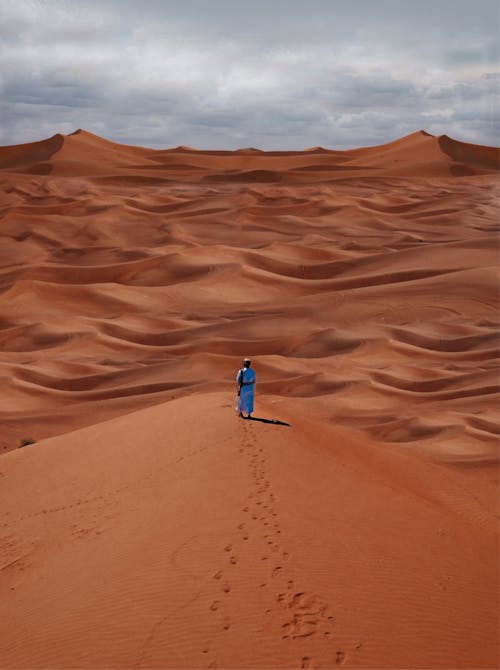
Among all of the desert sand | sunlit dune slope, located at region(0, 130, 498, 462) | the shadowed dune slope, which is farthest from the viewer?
sunlit dune slope, located at region(0, 130, 498, 462)

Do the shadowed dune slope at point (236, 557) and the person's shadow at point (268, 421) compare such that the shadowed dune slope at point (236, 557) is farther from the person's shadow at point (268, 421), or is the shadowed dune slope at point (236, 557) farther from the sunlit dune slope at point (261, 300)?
the sunlit dune slope at point (261, 300)

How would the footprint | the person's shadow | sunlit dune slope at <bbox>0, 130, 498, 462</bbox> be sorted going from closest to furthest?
the footprint < the person's shadow < sunlit dune slope at <bbox>0, 130, 498, 462</bbox>

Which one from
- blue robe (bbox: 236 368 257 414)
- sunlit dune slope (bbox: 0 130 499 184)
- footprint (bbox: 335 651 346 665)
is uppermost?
sunlit dune slope (bbox: 0 130 499 184)

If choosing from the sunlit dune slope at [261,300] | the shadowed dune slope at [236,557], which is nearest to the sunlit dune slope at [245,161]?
the sunlit dune slope at [261,300]

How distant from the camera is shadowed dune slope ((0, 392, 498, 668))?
5.07 metres

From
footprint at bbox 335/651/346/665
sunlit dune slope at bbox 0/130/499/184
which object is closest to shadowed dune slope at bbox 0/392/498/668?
footprint at bbox 335/651/346/665

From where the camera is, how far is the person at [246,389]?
9.38 meters

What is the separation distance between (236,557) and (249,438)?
2842 millimetres

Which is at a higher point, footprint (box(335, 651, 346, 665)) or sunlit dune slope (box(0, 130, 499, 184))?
sunlit dune slope (box(0, 130, 499, 184))

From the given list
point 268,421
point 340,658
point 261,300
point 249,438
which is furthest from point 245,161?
point 340,658

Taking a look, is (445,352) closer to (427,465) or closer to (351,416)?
(351,416)

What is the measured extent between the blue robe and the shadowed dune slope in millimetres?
291

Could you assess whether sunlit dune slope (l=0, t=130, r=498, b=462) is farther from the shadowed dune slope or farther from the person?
the shadowed dune slope

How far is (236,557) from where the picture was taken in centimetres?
594
